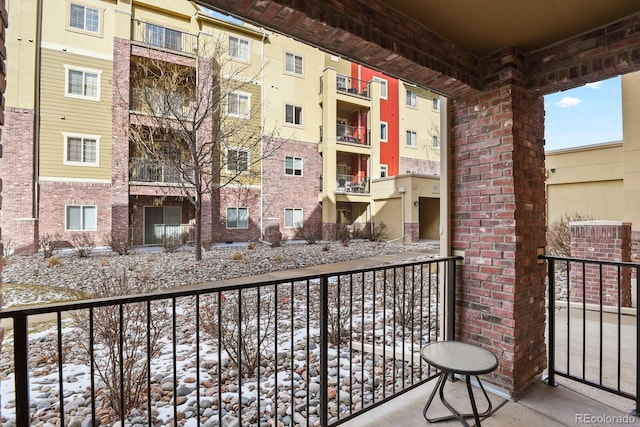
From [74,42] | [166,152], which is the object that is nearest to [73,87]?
[74,42]

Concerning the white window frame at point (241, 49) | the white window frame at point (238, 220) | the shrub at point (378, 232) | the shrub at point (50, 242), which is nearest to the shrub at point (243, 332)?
the shrub at point (50, 242)

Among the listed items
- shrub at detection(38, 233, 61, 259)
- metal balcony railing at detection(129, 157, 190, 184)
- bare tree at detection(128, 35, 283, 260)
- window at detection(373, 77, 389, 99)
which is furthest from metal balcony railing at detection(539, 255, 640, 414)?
window at detection(373, 77, 389, 99)

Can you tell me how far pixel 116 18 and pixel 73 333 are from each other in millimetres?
12694

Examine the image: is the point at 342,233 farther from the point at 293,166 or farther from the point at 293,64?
the point at 293,64

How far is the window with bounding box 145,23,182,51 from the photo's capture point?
1258 centimetres

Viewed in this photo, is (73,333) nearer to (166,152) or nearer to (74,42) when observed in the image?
(166,152)

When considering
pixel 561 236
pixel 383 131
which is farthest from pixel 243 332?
pixel 383 131

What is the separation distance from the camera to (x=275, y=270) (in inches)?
328

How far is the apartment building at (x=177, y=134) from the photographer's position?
10.4 metres

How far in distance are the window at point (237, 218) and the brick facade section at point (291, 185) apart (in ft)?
3.05

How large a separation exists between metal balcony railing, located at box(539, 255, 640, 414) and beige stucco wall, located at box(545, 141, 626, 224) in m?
4.15

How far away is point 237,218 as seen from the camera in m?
14.2

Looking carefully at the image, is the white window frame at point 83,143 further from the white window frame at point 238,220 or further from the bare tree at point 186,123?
the white window frame at point 238,220

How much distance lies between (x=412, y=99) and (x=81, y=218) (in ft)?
58.0
